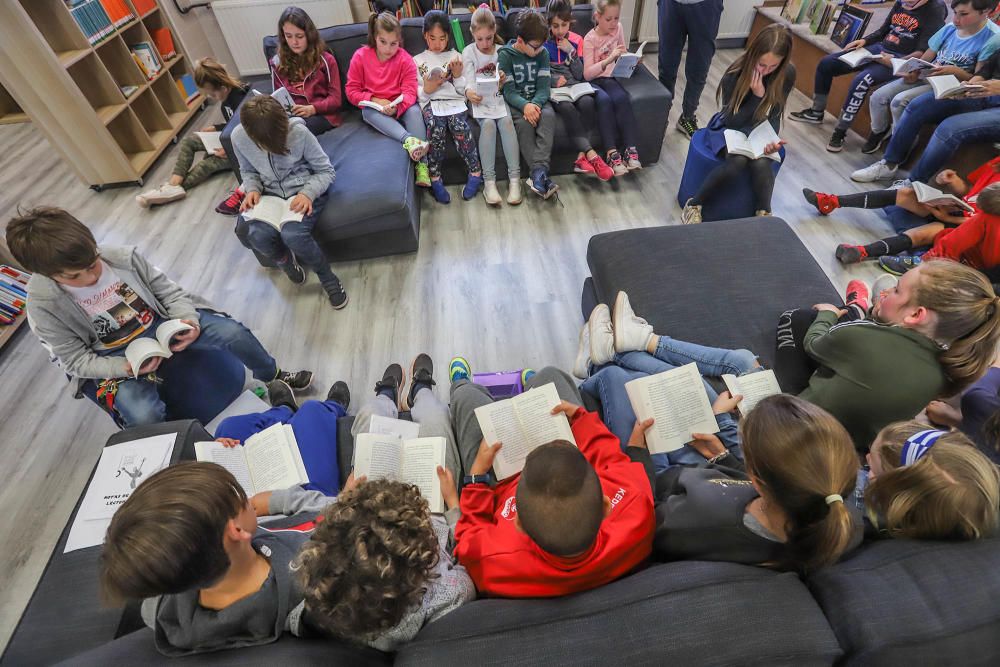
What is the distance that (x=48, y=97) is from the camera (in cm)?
287

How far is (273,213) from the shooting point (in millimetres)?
2244

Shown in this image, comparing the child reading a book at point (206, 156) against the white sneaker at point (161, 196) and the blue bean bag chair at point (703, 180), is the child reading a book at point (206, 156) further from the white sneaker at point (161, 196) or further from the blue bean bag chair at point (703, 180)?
the blue bean bag chair at point (703, 180)

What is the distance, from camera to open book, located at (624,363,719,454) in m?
1.40

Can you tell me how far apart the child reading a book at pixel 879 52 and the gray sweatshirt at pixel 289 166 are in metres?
3.47

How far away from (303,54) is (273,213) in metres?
1.13

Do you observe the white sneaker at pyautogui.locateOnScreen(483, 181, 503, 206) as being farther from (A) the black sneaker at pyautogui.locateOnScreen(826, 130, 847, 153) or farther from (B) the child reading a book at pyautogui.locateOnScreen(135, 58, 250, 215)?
(A) the black sneaker at pyautogui.locateOnScreen(826, 130, 847, 153)

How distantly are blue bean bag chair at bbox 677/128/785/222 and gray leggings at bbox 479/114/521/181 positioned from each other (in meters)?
1.05

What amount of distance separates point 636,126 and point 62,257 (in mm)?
2969

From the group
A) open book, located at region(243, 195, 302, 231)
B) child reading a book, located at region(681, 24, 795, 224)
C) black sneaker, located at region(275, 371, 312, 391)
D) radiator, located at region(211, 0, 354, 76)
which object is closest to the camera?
A: black sneaker, located at region(275, 371, 312, 391)

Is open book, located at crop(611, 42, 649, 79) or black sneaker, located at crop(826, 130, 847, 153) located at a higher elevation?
open book, located at crop(611, 42, 649, 79)

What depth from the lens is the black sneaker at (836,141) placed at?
326cm

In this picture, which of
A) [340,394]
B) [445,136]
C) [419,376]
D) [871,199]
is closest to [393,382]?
[419,376]

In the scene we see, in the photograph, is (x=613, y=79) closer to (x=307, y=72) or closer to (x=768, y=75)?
(x=768, y=75)

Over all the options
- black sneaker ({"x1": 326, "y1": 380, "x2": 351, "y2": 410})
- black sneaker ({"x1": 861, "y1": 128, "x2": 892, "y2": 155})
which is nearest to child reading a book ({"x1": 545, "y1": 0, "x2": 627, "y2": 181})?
black sneaker ({"x1": 861, "y1": 128, "x2": 892, "y2": 155})
